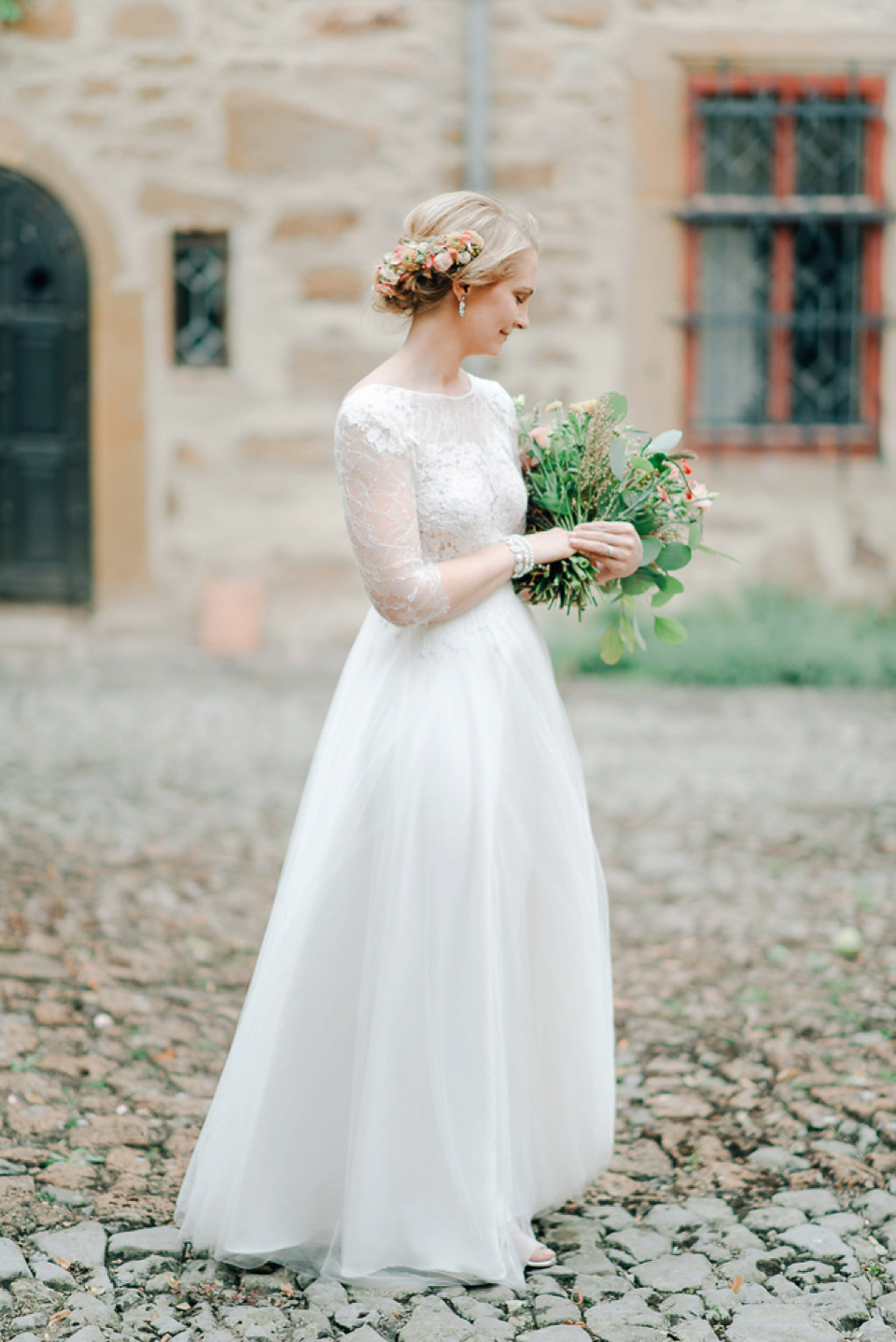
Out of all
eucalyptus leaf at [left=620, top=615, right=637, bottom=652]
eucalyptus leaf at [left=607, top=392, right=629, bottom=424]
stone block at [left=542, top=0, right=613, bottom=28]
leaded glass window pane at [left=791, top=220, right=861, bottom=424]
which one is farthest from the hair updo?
Result: leaded glass window pane at [left=791, top=220, right=861, bottom=424]

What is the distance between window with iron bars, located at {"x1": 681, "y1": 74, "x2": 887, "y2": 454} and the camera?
26.5 ft

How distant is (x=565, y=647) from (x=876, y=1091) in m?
4.88

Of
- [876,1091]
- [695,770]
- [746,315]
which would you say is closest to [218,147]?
[746,315]

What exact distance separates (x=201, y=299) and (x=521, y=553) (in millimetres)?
6242

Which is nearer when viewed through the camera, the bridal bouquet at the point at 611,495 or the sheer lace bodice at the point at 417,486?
the sheer lace bodice at the point at 417,486

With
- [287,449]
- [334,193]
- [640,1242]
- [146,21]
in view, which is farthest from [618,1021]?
[146,21]

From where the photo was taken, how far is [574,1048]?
2.59m

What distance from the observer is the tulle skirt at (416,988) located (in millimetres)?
2418

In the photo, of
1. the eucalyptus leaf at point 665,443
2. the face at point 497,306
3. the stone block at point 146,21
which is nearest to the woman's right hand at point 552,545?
the eucalyptus leaf at point 665,443

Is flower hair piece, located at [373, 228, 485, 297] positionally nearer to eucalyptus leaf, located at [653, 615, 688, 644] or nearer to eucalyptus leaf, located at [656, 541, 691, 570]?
eucalyptus leaf, located at [656, 541, 691, 570]

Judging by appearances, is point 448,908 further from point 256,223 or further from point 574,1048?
point 256,223

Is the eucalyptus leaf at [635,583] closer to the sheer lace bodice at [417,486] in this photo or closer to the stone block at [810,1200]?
the sheer lace bodice at [417,486]

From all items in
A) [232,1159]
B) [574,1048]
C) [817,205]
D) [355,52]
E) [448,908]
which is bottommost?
[232,1159]

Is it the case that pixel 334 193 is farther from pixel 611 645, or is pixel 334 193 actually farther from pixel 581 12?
pixel 611 645
